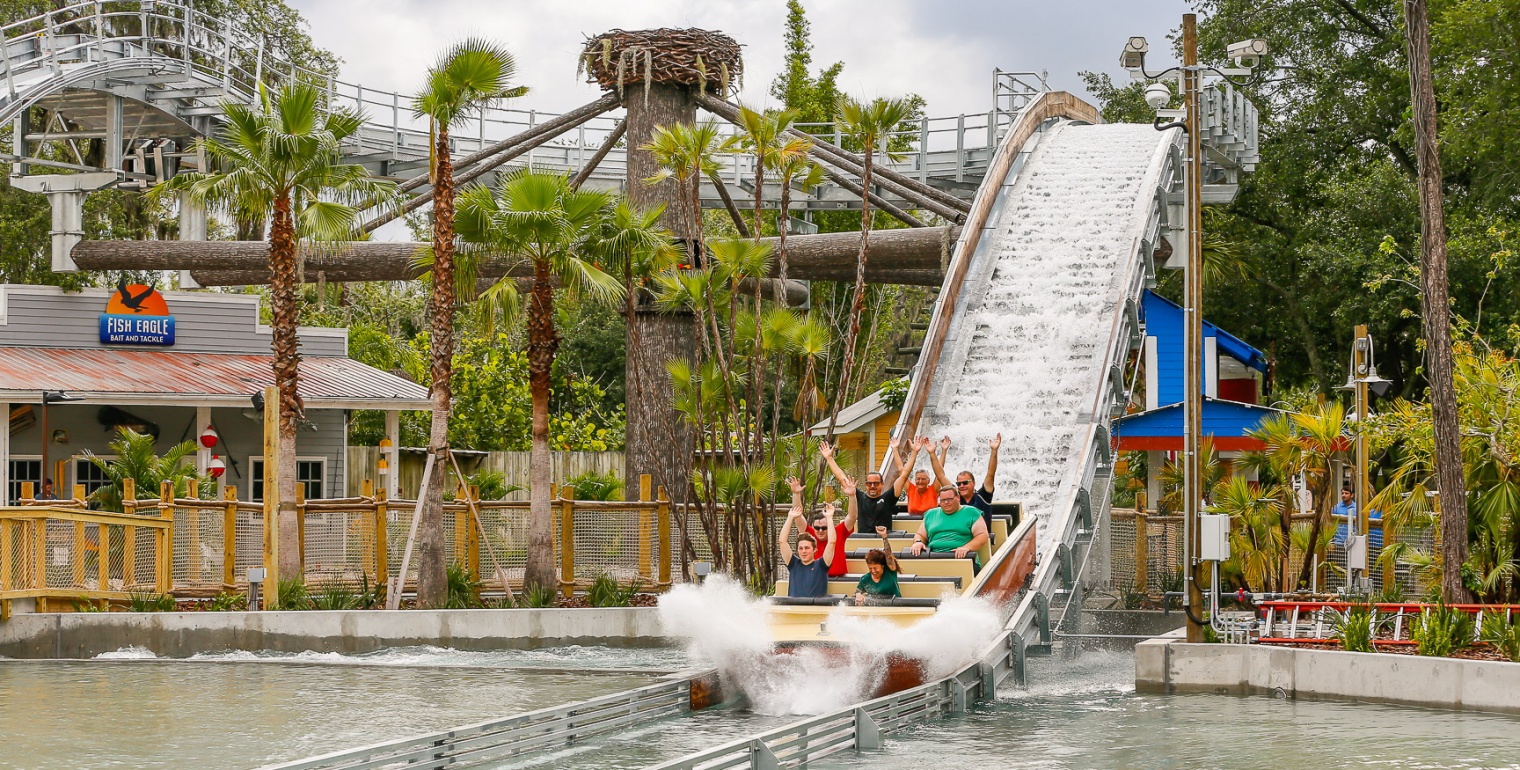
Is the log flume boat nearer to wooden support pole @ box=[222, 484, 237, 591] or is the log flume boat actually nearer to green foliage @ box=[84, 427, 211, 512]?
wooden support pole @ box=[222, 484, 237, 591]

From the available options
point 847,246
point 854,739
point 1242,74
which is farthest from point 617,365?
point 854,739

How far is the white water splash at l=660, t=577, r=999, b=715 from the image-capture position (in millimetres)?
13789

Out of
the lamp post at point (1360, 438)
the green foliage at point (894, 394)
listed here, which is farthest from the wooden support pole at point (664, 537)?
the lamp post at point (1360, 438)

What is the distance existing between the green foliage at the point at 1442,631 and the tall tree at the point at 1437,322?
181 centimetres

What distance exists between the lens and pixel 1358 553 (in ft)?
60.8

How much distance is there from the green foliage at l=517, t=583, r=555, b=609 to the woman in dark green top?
7364mm

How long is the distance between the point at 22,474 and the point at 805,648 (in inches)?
701

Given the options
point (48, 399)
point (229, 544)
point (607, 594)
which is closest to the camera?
point (229, 544)

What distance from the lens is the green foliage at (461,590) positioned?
2114cm

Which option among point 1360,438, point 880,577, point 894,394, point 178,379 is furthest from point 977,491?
point 178,379

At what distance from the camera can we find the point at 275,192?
20.4m

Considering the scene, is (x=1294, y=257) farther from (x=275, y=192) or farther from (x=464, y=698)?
(x=464, y=698)

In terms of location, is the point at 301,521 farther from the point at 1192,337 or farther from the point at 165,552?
the point at 1192,337

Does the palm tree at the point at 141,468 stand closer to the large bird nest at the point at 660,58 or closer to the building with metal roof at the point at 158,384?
the building with metal roof at the point at 158,384
